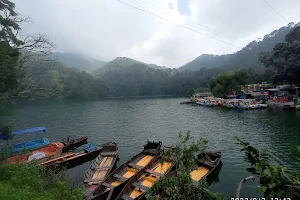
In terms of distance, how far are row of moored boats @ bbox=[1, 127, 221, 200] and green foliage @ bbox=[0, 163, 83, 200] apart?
335 cm

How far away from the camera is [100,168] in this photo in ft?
68.2

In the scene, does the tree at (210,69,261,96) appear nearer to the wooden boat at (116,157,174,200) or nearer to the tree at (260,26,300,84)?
the tree at (260,26,300,84)

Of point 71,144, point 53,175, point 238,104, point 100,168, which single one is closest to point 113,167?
point 100,168

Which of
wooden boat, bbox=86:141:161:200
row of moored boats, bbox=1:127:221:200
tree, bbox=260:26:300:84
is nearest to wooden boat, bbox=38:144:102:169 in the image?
row of moored boats, bbox=1:127:221:200

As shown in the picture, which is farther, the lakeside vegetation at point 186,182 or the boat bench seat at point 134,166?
the boat bench seat at point 134,166

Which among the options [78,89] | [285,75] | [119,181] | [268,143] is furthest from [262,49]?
[119,181]

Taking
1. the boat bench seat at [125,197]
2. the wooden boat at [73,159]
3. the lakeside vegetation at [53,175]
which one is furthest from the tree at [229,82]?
the boat bench seat at [125,197]

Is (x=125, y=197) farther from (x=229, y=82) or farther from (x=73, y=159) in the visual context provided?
(x=229, y=82)

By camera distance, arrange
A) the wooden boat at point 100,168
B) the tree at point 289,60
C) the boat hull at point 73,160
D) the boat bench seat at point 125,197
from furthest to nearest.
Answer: the tree at point 289,60
the boat hull at point 73,160
the wooden boat at point 100,168
the boat bench seat at point 125,197

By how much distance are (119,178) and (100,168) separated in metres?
4.01

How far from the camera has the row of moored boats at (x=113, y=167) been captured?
15.3 m

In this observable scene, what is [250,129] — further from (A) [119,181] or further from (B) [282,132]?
(A) [119,181]

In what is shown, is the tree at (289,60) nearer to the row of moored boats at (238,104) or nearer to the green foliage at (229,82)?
the green foliage at (229,82)

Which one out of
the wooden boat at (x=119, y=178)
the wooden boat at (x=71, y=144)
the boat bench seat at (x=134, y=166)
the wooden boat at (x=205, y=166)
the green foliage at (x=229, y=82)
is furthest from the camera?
the green foliage at (x=229, y=82)
